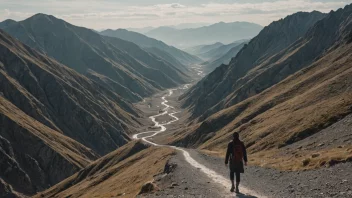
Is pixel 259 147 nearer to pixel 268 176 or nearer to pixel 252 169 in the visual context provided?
pixel 252 169

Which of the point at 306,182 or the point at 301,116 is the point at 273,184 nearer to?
the point at 306,182

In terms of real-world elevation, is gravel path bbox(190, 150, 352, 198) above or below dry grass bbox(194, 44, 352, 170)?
above

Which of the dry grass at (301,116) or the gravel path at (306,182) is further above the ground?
the gravel path at (306,182)

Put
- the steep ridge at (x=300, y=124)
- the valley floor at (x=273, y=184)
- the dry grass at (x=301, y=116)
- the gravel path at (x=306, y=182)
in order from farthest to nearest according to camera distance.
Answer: the dry grass at (x=301, y=116)
the steep ridge at (x=300, y=124)
the valley floor at (x=273, y=184)
the gravel path at (x=306, y=182)

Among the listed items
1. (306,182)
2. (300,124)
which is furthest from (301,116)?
(306,182)

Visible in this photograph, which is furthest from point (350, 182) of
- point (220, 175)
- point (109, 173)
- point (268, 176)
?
point (109, 173)

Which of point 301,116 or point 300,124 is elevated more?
point 300,124

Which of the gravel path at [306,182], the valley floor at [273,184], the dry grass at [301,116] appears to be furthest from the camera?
the dry grass at [301,116]

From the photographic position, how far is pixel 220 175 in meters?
42.5

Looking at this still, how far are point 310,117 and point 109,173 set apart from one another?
2720 inches

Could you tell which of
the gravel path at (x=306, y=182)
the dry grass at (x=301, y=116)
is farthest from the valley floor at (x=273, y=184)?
the dry grass at (x=301, y=116)

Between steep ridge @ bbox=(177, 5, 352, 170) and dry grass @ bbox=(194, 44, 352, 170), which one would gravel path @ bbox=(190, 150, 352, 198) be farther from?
dry grass @ bbox=(194, 44, 352, 170)

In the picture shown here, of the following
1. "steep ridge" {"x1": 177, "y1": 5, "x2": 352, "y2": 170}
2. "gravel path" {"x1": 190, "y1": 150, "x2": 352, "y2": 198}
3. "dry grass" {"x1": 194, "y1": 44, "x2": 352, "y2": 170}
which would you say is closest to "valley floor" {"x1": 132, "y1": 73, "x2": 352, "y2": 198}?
"gravel path" {"x1": 190, "y1": 150, "x2": 352, "y2": 198}

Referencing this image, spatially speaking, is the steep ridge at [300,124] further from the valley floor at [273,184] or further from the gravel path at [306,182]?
the valley floor at [273,184]
